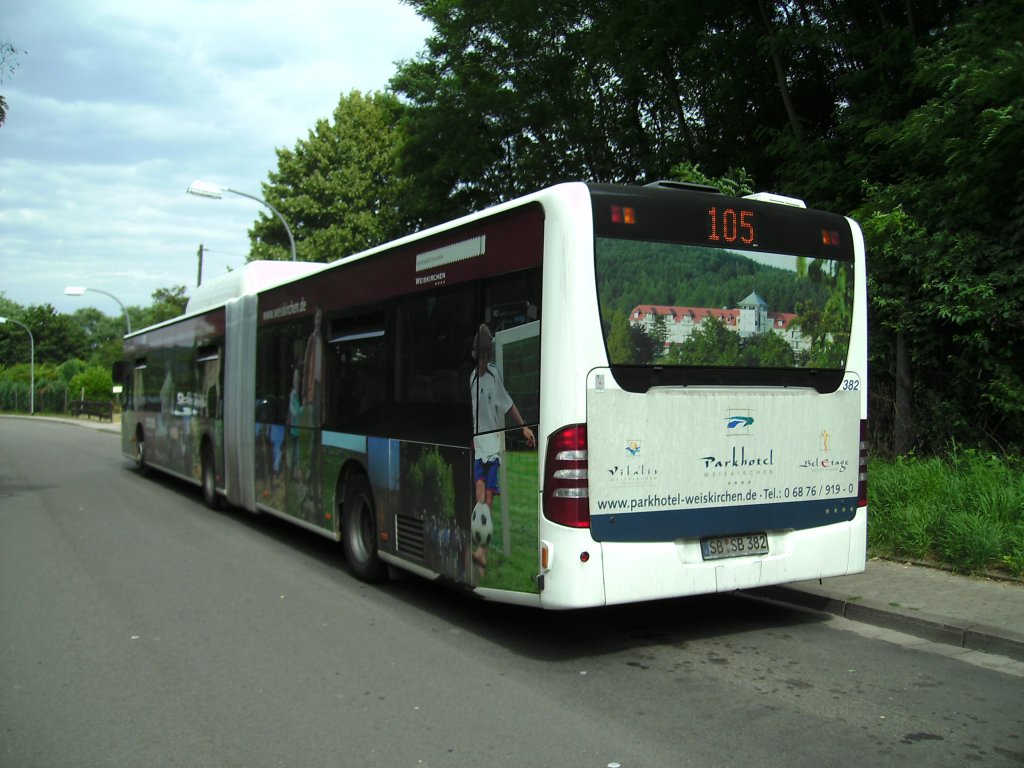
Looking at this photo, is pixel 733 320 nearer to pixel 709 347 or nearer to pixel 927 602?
pixel 709 347

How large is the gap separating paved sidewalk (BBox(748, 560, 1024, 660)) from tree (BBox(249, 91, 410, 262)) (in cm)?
3313

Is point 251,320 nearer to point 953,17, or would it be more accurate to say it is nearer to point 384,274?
point 384,274

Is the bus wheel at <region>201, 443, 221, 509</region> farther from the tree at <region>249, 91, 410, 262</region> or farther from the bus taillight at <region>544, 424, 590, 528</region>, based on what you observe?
the tree at <region>249, 91, 410, 262</region>

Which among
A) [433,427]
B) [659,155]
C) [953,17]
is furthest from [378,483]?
[659,155]

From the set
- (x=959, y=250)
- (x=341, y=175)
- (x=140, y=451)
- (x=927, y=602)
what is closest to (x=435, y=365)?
(x=927, y=602)

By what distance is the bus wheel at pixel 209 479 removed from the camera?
13.2 meters

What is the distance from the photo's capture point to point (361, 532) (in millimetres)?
8320

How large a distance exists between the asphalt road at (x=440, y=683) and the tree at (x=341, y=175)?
3234 cm

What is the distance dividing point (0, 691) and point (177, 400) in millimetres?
10366

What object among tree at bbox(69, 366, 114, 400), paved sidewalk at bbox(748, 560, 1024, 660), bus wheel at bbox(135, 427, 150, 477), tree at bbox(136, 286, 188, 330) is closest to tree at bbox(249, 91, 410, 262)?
tree at bbox(136, 286, 188, 330)

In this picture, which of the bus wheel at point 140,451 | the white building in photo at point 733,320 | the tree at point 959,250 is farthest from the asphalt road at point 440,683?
the bus wheel at point 140,451

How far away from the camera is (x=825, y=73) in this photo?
15766 mm

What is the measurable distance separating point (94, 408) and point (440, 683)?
50695mm

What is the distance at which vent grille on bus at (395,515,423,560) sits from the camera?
7.01m
